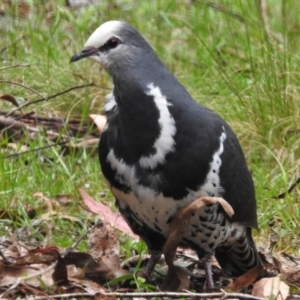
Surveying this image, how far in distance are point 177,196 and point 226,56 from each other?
337cm

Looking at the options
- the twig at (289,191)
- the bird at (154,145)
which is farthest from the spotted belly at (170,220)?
the twig at (289,191)

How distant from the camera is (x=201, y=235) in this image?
434cm

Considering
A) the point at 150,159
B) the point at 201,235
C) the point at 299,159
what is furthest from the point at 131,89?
the point at 299,159

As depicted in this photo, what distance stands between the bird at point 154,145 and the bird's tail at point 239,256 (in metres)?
0.38

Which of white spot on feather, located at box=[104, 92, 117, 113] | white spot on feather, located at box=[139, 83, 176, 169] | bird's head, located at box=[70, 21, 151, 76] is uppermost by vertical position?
bird's head, located at box=[70, 21, 151, 76]

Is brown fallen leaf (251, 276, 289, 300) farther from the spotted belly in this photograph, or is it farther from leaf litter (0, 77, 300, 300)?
the spotted belly

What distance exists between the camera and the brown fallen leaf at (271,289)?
4.21m

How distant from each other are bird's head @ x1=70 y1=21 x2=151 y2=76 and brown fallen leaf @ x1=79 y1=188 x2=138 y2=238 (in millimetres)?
1251

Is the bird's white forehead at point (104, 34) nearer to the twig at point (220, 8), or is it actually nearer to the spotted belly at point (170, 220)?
the spotted belly at point (170, 220)

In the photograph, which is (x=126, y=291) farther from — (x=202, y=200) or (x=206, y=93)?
(x=206, y=93)

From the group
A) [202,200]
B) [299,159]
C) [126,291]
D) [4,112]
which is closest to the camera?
[202,200]

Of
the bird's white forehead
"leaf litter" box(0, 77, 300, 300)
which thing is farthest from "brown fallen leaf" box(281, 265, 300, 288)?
the bird's white forehead

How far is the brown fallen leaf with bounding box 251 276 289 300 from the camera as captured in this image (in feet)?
13.8

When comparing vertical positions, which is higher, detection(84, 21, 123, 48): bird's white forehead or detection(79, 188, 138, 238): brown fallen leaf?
detection(84, 21, 123, 48): bird's white forehead
